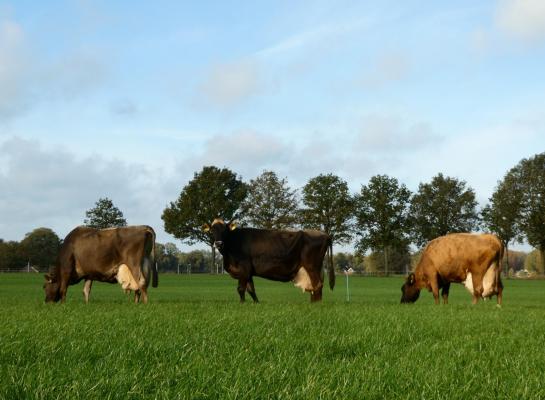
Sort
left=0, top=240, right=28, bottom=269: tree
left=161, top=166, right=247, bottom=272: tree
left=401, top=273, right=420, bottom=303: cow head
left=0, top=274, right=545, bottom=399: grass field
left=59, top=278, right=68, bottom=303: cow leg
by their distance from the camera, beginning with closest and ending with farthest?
left=0, top=274, right=545, bottom=399: grass field, left=59, top=278, right=68, bottom=303: cow leg, left=401, top=273, right=420, bottom=303: cow head, left=161, top=166, right=247, bottom=272: tree, left=0, top=240, right=28, bottom=269: tree

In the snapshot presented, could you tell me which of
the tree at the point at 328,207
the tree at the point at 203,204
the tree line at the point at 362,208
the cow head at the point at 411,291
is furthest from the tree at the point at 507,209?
the cow head at the point at 411,291

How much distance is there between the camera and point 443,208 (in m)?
98.6

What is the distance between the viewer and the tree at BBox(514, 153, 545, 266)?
3177 inches

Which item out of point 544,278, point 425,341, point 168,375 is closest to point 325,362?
point 168,375

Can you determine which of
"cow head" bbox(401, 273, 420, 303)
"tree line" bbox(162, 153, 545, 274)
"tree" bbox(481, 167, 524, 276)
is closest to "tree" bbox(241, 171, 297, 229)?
→ "tree line" bbox(162, 153, 545, 274)

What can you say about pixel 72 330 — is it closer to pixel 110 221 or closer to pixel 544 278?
pixel 544 278

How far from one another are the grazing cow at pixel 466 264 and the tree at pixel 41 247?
10133cm

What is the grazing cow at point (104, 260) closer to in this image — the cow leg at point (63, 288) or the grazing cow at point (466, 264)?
the cow leg at point (63, 288)

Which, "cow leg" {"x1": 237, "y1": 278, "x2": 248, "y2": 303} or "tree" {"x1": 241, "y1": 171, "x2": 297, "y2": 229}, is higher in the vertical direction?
"tree" {"x1": 241, "y1": 171, "x2": 297, "y2": 229}

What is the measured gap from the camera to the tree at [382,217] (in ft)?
295

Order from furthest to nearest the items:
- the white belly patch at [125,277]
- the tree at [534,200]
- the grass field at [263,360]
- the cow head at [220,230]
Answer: the tree at [534,200] < the cow head at [220,230] < the white belly patch at [125,277] < the grass field at [263,360]

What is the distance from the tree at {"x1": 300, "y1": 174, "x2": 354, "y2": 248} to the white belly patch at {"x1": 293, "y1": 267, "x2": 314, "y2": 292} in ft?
236

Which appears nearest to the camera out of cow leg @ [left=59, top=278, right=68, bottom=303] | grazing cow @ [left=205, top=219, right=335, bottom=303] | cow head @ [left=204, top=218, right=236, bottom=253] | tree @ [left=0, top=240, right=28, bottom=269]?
cow leg @ [left=59, top=278, right=68, bottom=303]

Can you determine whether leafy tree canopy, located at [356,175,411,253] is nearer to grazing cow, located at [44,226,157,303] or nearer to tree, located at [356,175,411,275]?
tree, located at [356,175,411,275]
